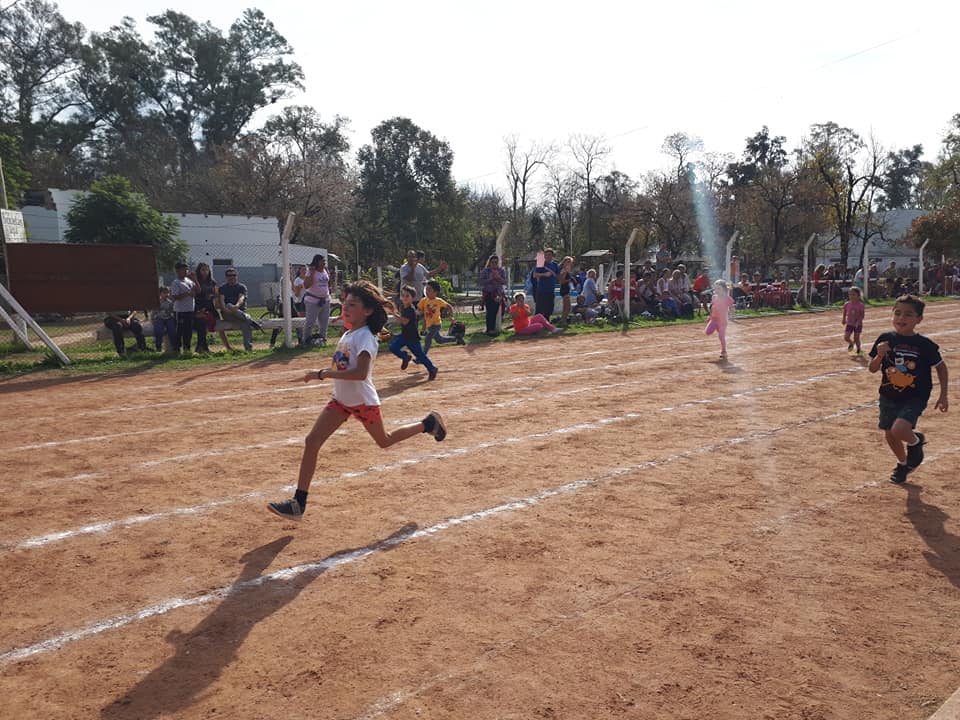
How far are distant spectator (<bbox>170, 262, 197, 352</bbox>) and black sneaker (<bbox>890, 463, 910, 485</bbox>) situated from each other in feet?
41.1

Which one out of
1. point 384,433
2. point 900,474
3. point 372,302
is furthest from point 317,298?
point 900,474

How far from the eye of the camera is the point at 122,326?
14.4m

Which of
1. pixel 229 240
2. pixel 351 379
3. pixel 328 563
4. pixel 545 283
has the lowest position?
pixel 328 563

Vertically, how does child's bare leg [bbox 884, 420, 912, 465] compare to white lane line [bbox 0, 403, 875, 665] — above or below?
above

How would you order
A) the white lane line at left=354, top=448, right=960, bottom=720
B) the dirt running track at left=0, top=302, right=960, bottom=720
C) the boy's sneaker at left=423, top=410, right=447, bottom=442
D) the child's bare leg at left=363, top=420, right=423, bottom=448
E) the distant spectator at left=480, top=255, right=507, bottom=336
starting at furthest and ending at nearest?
1. the distant spectator at left=480, top=255, right=507, bottom=336
2. the boy's sneaker at left=423, top=410, right=447, bottom=442
3. the child's bare leg at left=363, top=420, right=423, bottom=448
4. the dirt running track at left=0, top=302, right=960, bottom=720
5. the white lane line at left=354, top=448, right=960, bottom=720

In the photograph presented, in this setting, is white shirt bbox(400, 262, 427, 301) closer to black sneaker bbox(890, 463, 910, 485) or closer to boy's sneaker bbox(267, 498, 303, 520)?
boy's sneaker bbox(267, 498, 303, 520)

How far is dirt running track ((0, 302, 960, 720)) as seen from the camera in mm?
3123

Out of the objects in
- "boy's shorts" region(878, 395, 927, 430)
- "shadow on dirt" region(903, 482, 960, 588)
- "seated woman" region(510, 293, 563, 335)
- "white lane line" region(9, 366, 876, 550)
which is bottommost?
"shadow on dirt" region(903, 482, 960, 588)

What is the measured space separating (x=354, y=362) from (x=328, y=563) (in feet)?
4.74

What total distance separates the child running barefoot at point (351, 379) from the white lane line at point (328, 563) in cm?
73

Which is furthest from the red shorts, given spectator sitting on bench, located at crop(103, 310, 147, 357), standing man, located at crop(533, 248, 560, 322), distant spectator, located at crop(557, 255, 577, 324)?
distant spectator, located at crop(557, 255, 577, 324)

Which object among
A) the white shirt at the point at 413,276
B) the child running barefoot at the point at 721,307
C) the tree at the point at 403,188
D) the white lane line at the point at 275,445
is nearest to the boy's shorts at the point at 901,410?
the white lane line at the point at 275,445

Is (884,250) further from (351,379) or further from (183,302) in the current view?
(351,379)

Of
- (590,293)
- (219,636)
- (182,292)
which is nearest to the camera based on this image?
(219,636)
